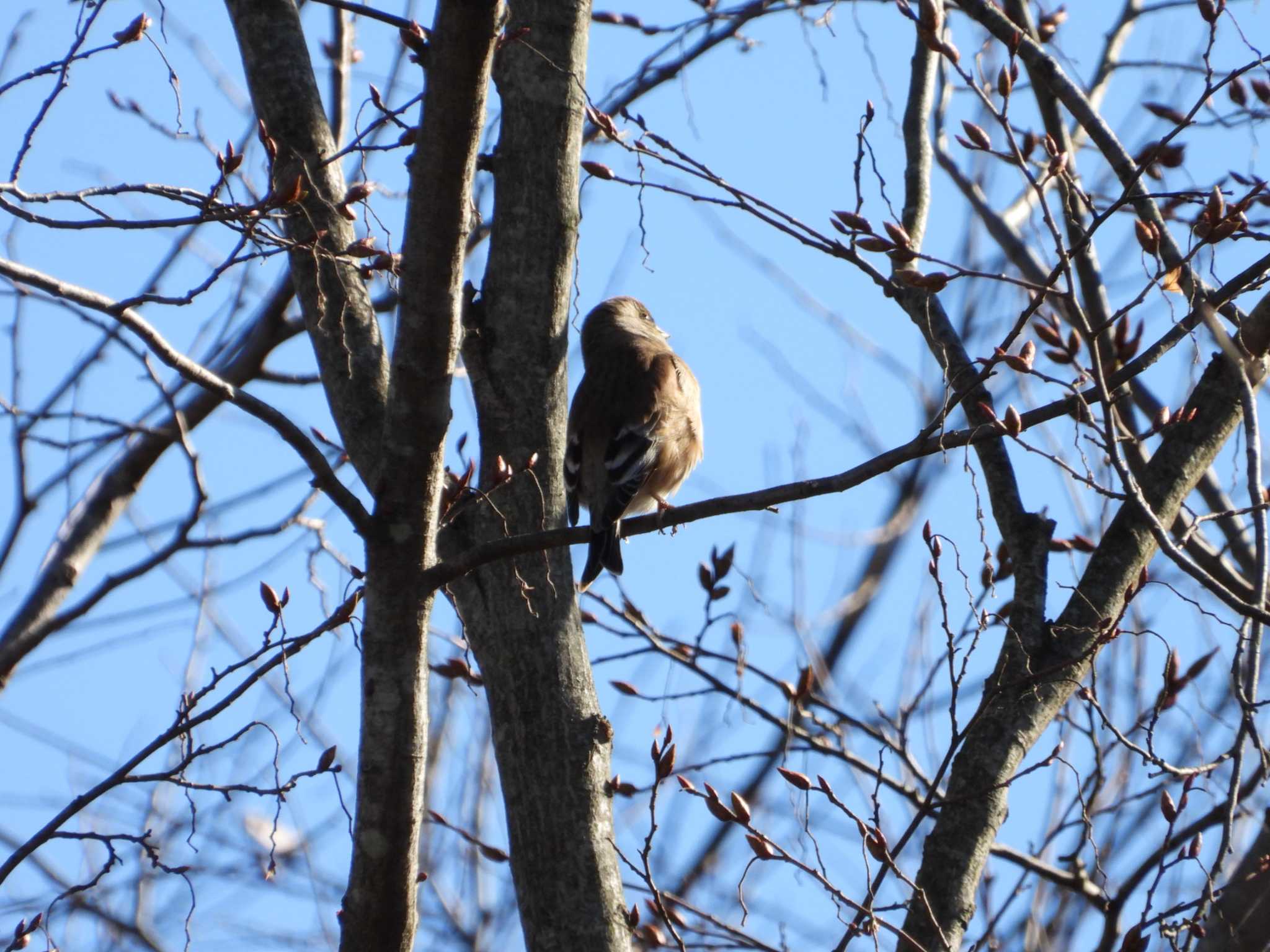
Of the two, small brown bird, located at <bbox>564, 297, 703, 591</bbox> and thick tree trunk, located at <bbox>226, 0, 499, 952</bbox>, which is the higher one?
small brown bird, located at <bbox>564, 297, 703, 591</bbox>

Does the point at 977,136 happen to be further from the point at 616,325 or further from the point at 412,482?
the point at 616,325

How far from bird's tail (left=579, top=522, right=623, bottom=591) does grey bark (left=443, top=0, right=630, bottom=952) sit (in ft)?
3.47

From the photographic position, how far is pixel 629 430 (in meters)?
5.59

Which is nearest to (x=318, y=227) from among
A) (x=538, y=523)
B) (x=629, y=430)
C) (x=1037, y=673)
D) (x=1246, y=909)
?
(x=538, y=523)

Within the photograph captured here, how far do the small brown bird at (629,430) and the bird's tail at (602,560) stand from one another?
74 millimetres

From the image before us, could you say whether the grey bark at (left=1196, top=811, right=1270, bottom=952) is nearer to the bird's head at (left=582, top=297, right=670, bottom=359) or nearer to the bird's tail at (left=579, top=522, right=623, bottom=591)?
the bird's tail at (left=579, top=522, right=623, bottom=591)

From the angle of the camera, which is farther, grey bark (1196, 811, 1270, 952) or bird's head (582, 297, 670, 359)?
bird's head (582, 297, 670, 359)

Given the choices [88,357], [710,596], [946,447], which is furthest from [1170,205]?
[88,357]

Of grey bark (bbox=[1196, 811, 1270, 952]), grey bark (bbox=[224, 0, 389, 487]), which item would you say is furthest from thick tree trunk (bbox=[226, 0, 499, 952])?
grey bark (bbox=[1196, 811, 1270, 952])

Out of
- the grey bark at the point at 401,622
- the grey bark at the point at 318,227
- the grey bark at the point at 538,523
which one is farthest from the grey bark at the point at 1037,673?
the grey bark at the point at 318,227

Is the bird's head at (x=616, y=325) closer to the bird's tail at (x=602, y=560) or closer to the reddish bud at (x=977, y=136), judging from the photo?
the bird's tail at (x=602, y=560)

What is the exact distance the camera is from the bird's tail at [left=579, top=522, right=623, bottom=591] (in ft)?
15.8

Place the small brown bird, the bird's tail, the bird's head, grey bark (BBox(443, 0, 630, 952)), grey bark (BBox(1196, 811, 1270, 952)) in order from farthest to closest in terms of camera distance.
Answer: the bird's head
the small brown bird
the bird's tail
grey bark (BBox(443, 0, 630, 952))
grey bark (BBox(1196, 811, 1270, 952))

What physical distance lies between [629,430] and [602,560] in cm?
85
